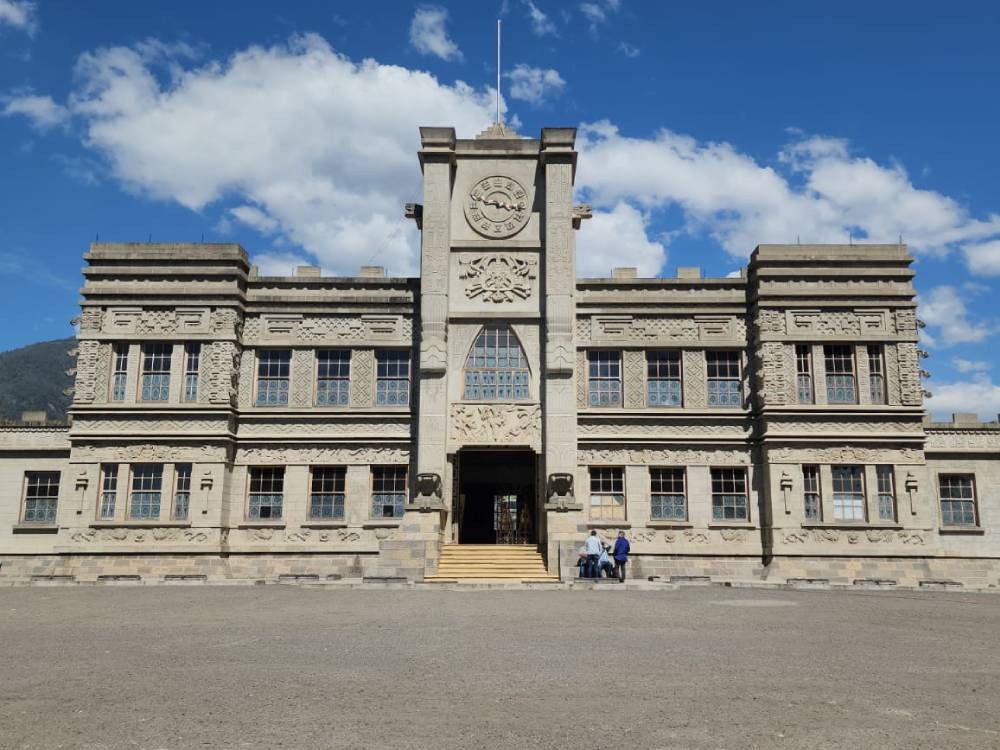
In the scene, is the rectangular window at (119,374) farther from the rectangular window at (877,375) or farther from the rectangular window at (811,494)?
the rectangular window at (877,375)

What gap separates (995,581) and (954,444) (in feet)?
14.5

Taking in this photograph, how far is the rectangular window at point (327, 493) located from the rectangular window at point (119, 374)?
680 centimetres

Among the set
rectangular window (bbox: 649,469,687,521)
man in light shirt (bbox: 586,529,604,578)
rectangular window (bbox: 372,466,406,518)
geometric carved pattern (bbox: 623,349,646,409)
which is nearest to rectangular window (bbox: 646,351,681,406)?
geometric carved pattern (bbox: 623,349,646,409)

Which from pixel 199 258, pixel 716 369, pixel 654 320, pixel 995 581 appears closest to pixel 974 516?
pixel 995 581

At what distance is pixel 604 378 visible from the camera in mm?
29000

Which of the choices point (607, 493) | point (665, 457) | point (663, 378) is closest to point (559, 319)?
point (663, 378)

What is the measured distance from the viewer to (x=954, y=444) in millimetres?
28406

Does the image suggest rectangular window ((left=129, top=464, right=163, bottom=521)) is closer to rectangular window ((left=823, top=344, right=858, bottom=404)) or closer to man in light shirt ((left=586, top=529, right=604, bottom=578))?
man in light shirt ((left=586, top=529, right=604, bottom=578))

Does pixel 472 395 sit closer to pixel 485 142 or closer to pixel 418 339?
pixel 418 339

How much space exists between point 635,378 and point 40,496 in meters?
20.2

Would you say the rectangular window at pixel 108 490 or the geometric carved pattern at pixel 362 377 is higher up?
the geometric carved pattern at pixel 362 377

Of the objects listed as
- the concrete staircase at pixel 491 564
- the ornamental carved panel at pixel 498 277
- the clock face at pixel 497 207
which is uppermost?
the clock face at pixel 497 207

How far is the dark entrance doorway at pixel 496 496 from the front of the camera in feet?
106

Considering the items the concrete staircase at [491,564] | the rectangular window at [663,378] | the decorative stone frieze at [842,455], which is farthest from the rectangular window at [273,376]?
the decorative stone frieze at [842,455]
